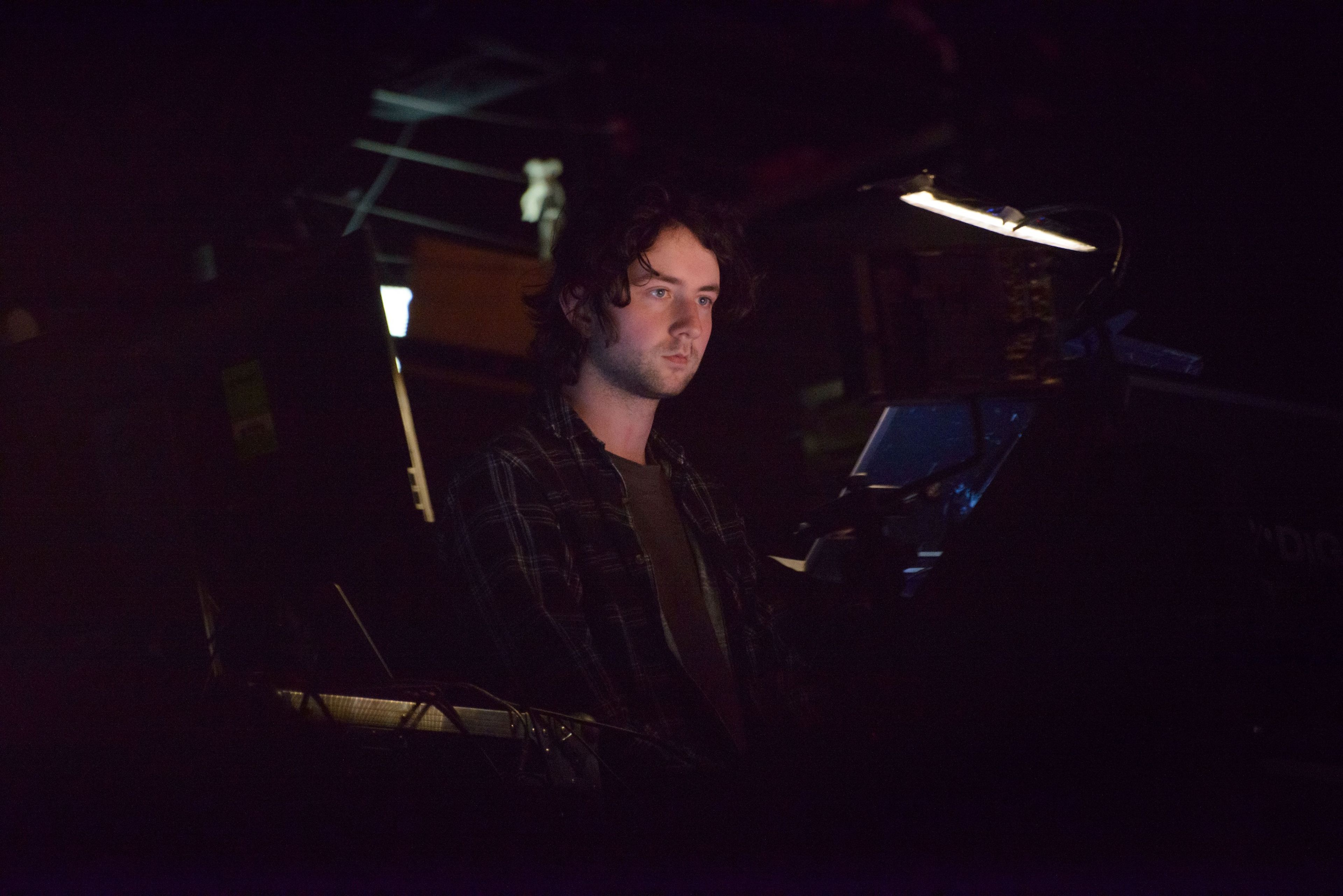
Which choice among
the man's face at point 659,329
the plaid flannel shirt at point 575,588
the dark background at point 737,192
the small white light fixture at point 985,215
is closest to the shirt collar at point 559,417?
the plaid flannel shirt at point 575,588

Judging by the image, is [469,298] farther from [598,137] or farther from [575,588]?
[575,588]

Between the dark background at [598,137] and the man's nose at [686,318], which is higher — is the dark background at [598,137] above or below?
above

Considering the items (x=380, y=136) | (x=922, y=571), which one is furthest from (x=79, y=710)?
(x=380, y=136)

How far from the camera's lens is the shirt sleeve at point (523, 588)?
1.61 m

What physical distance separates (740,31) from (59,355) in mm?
6056

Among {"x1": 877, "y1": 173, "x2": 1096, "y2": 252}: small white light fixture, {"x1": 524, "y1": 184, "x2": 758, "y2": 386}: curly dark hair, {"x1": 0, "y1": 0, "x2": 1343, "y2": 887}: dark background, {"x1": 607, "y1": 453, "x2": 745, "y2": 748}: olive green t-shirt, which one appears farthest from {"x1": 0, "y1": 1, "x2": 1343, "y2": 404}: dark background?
{"x1": 607, "y1": 453, "x2": 745, "y2": 748}: olive green t-shirt

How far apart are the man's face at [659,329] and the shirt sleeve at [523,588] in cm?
31

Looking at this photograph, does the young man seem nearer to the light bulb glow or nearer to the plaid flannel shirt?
the plaid flannel shirt

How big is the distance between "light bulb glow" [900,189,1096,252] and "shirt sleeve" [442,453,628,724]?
3.12 ft

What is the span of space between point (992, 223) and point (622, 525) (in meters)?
0.98

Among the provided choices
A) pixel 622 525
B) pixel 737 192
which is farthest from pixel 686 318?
pixel 737 192

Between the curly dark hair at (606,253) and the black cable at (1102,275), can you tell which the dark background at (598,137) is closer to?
the curly dark hair at (606,253)

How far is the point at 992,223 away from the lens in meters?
2.06

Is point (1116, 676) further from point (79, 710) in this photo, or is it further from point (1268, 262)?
point (1268, 262)
